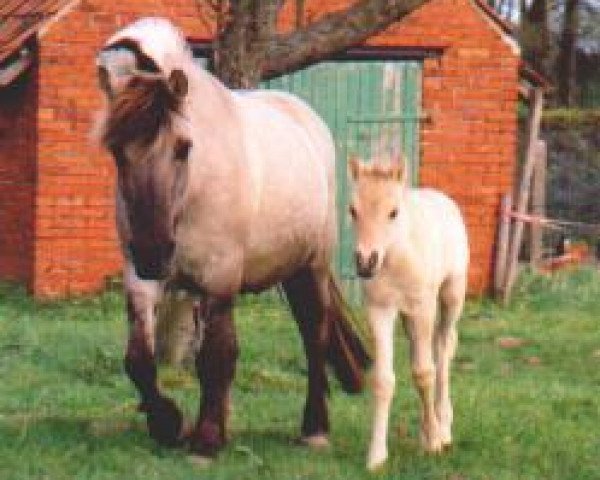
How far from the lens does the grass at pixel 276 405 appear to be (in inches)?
300

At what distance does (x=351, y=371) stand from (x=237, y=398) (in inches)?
52.8

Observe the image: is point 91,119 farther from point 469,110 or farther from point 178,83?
point 178,83

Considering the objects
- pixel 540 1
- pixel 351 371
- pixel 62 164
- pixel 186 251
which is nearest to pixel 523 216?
pixel 62 164

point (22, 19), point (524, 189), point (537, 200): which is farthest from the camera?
point (537, 200)

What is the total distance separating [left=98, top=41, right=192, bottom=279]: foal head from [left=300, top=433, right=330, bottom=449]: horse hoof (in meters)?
A: 1.57

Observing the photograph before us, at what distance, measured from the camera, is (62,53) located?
14828 mm

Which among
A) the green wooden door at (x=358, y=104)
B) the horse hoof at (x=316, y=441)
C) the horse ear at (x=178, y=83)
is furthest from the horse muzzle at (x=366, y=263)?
the green wooden door at (x=358, y=104)

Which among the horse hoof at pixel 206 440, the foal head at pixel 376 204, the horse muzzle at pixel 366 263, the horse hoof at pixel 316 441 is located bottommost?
the horse hoof at pixel 316 441

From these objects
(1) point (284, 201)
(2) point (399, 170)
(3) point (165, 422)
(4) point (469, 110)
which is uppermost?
(2) point (399, 170)

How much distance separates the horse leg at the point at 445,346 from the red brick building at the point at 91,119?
657 centimetres

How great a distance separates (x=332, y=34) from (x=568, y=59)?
A: 64.7 feet

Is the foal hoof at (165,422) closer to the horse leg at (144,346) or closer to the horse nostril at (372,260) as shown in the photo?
the horse leg at (144,346)

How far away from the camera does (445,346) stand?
26.7 ft

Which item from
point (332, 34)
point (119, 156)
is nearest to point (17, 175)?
point (332, 34)
